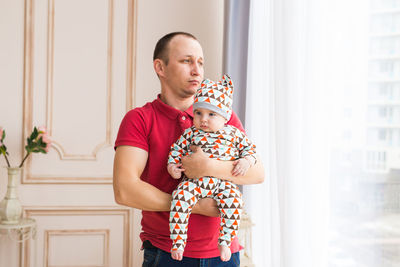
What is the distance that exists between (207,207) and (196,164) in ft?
0.51

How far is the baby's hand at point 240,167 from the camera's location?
4.51ft

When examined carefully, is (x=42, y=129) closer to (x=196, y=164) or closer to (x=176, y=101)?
(x=176, y=101)

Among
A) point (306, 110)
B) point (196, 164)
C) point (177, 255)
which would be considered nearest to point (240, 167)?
point (196, 164)

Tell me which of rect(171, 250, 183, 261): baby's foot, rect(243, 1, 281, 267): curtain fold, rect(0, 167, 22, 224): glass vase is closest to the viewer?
rect(171, 250, 183, 261): baby's foot

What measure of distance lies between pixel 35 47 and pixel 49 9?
32 cm

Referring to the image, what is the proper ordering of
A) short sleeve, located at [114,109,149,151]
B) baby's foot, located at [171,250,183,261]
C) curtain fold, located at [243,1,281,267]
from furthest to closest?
curtain fold, located at [243,1,281,267] → short sleeve, located at [114,109,149,151] → baby's foot, located at [171,250,183,261]

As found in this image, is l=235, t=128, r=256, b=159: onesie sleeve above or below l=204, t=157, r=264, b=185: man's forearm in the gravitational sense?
above

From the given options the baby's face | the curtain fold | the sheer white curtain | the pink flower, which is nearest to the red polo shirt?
the baby's face

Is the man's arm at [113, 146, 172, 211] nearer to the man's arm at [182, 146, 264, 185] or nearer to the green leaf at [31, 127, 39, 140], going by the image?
the man's arm at [182, 146, 264, 185]

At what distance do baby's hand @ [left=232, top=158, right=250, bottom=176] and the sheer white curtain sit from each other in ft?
1.32

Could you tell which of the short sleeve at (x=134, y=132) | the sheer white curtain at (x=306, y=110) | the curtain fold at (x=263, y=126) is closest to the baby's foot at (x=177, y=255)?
the short sleeve at (x=134, y=132)

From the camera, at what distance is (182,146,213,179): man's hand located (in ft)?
4.37

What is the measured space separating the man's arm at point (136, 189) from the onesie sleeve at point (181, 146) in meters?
0.11

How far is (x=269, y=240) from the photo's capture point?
2.17 meters
